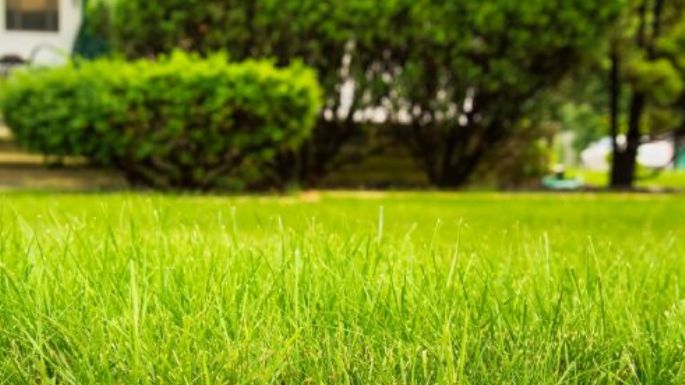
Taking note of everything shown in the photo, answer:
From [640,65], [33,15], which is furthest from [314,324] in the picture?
[33,15]

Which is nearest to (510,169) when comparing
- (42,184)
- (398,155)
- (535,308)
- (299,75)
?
(398,155)

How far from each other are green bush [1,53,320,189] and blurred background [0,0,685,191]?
0.05ft

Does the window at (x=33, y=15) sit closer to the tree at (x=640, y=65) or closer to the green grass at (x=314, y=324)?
the tree at (x=640, y=65)

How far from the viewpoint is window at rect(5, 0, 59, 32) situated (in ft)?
64.9

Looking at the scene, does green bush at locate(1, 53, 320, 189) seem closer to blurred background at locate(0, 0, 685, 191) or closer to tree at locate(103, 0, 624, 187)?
blurred background at locate(0, 0, 685, 191)

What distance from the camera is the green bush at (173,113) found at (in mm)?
8852

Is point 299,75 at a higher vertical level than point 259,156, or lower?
higher

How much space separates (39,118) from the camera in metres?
9.07

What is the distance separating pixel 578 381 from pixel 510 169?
10210 millimetres

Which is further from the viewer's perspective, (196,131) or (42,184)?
(42,184)

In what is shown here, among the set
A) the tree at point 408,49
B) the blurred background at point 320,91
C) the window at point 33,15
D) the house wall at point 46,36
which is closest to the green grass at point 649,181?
the blurred background at point 320,91

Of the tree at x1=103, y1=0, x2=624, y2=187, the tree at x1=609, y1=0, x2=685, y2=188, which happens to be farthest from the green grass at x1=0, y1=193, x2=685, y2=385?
the tree at x1=609, y1=0, x2=685, y2=188

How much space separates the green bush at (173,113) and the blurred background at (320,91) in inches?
0.6

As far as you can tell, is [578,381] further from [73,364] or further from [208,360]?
[73,364]
